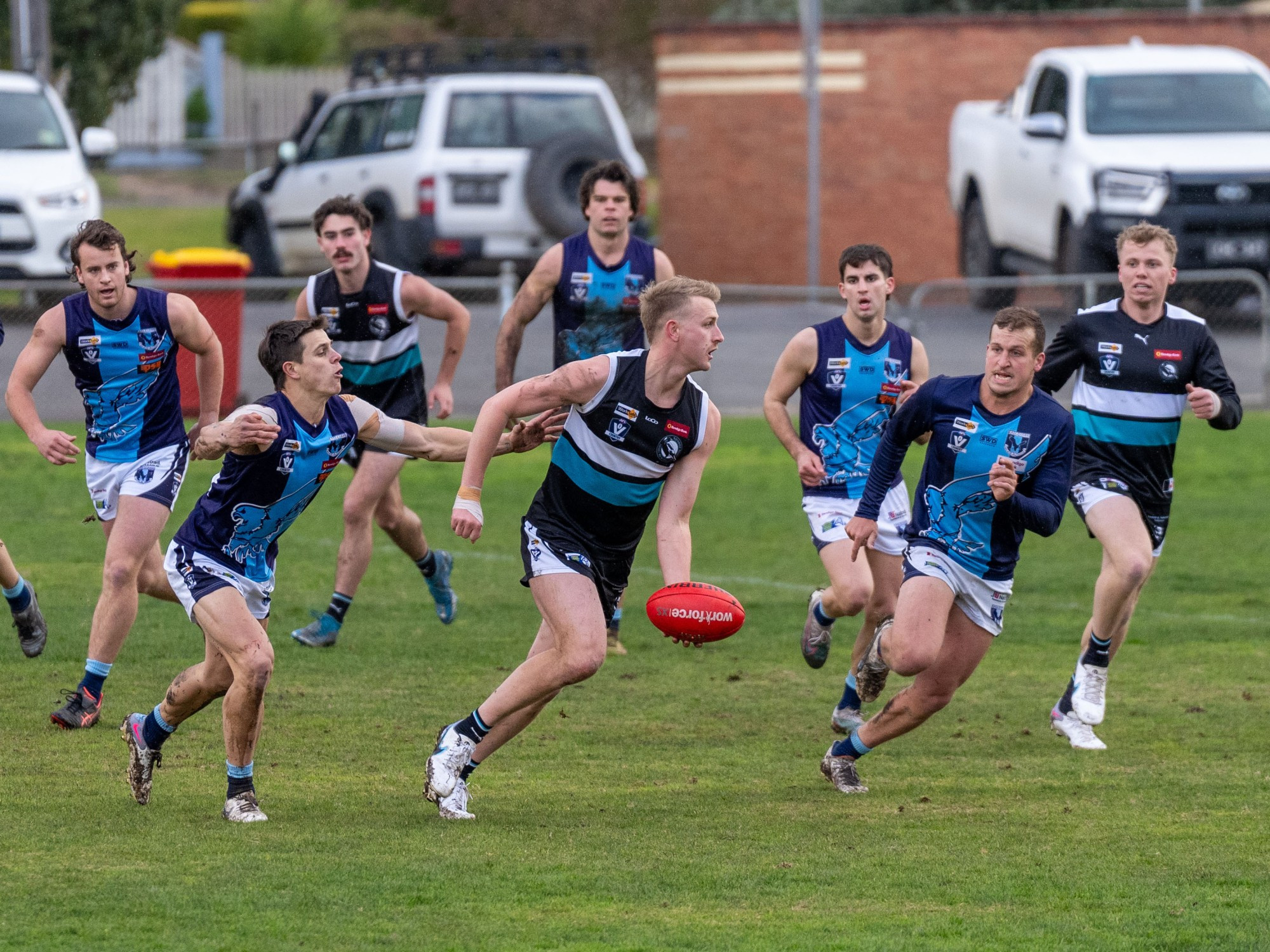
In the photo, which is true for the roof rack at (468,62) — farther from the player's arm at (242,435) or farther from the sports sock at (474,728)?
the sports sock at (474,728)

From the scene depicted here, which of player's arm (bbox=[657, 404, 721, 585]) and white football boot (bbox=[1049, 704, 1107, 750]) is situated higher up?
player's arm (bbox=[657, 404, 721, 585])

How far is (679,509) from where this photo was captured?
21.8ft

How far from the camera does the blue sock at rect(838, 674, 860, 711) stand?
8148 mm

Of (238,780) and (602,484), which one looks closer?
(238,780)

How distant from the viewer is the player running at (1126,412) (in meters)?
8.25

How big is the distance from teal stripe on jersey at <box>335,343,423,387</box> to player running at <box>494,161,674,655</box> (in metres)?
0.48

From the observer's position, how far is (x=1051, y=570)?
12367 mm

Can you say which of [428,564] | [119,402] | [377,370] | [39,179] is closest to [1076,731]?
[428,564]

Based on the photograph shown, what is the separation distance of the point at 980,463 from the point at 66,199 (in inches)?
549

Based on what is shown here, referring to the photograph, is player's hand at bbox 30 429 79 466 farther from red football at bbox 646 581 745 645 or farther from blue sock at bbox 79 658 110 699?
red football at bbox 646 581 745 645

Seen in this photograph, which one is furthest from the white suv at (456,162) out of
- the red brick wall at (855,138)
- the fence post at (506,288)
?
the red brick wall at (855,138)

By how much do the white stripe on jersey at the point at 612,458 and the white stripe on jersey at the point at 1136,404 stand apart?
2.63m

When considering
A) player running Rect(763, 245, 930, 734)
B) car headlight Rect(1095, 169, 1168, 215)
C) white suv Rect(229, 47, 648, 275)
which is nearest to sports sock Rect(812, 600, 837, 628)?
player running Rect(763, 245, 930, 734)

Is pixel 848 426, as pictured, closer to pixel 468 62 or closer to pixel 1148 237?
pixel 1148 237
